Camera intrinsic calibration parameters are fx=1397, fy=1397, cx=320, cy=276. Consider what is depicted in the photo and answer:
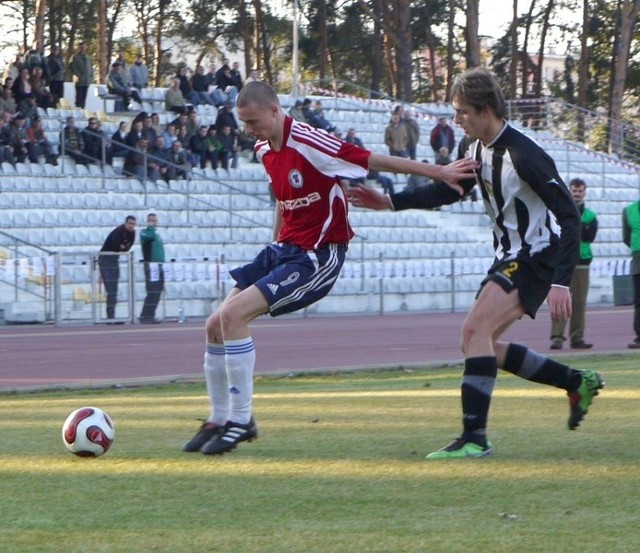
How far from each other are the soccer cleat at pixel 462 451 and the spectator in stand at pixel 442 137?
26.9 m

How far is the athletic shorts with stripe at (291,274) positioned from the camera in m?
7.67

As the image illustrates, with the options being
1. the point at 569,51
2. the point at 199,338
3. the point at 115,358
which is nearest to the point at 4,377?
the point at 115,358

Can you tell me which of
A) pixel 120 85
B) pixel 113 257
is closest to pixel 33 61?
pixel 120 85

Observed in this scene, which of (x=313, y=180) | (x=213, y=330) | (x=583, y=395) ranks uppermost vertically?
(x=313, y=180)

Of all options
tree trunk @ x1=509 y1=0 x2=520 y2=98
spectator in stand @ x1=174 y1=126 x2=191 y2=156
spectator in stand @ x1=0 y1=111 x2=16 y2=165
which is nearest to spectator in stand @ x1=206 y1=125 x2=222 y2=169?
spectator in stand @ x1=174 y1=126 x2=191 y2=156

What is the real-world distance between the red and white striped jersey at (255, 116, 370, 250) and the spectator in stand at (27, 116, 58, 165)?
859 inches

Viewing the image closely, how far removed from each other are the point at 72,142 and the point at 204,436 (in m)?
22.8

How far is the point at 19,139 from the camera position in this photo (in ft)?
94.2

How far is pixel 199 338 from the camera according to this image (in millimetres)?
20547

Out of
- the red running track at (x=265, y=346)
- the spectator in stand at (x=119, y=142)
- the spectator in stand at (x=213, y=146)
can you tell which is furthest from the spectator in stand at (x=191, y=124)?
the red running track at (x=265, y=346)

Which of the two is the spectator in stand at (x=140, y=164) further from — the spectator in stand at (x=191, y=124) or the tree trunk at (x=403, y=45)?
the tree trunk at (x=403, y=45)

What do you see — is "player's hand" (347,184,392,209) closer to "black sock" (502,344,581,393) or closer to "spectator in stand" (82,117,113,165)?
"black sock" (502,344,581,393)

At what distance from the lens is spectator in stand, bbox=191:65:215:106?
35.5 meters

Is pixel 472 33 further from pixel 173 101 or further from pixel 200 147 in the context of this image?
pixel 200 147
